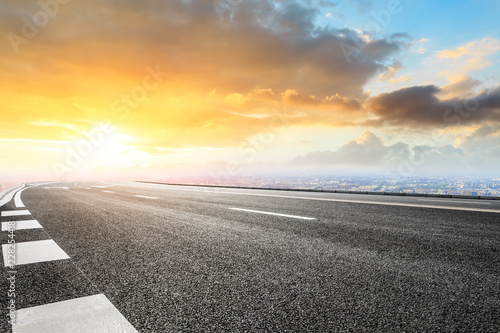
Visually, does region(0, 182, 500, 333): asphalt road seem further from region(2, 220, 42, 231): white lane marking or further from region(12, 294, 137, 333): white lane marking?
region(2, 220, 42, 231): white lane marking

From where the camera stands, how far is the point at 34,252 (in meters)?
3.36

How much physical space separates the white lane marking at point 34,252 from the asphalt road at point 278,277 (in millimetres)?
127

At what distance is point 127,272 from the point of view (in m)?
2.68

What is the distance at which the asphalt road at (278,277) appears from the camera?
175cm

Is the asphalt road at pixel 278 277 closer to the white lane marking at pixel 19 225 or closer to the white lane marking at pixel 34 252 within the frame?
the white lane marking at pixel 34 252

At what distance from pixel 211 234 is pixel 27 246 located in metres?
2.37

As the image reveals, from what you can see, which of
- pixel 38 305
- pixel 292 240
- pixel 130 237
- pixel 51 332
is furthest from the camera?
pixel 130 237

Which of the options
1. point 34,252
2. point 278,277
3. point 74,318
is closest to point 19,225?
point 34,252

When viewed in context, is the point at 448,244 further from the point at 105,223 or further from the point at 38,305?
the point at 105,223

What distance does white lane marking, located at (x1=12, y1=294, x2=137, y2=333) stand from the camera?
1665mm

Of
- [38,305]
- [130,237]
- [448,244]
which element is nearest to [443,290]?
[448,244]

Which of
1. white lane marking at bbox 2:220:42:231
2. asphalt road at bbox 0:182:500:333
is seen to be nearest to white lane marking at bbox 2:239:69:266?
asphalt road at bbox 0:182:500:333

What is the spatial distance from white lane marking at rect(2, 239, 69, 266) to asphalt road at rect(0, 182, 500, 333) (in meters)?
0.13

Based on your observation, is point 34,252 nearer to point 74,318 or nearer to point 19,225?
point 74,318
